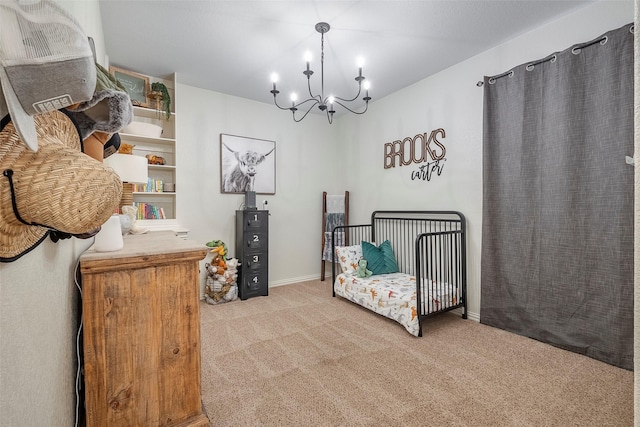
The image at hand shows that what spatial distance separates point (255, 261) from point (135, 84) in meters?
2.31

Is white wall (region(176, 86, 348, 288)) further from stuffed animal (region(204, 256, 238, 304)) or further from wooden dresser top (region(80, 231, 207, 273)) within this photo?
wooden dresser top (region(80, 231, 207, 273))

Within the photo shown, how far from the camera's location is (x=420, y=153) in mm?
Answer: 3248

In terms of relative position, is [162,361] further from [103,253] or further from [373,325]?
[373,325]

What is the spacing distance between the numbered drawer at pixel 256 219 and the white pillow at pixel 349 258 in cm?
96

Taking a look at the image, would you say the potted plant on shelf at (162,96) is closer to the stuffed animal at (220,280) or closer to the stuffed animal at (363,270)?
the stuffed animal at (220,280)

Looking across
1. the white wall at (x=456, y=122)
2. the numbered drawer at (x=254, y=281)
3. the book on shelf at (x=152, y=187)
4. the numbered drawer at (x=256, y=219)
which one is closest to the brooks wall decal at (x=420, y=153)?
the white wall at (x=456, y=122)

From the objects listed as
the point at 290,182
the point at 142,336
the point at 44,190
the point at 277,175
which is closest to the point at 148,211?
the point at 277,175

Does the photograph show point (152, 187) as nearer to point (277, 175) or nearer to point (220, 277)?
point (220, 277)

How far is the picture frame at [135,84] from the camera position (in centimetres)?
292

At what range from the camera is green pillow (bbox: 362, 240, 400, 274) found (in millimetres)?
3275

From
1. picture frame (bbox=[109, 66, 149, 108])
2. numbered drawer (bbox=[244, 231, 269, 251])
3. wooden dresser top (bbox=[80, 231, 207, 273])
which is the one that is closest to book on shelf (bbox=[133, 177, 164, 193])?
picture frame (bbox=[109, 66, 149, 108])

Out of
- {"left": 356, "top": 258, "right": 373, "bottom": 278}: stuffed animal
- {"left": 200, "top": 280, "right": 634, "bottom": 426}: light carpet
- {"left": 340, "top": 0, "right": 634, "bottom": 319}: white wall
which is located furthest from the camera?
{"left": 356, "top": 258, "right": 373, "bottom": 278}: stuffed animal

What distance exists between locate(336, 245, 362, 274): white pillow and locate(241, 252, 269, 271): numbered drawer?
0.91 meters

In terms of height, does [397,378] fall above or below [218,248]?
below
